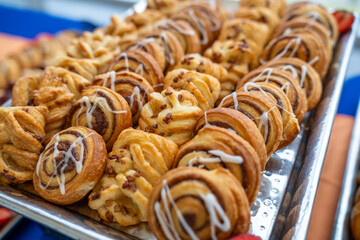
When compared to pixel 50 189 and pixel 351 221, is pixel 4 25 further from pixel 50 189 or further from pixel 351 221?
pixel 351 221

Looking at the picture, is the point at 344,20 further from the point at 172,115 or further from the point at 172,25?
the point at 172,115

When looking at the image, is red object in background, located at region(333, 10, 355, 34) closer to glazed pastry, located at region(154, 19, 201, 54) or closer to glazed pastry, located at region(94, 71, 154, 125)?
glazed pastry, located at region(154, 19, 201, 54)

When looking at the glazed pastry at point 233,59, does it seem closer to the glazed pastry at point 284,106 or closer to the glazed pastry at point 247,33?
the glazed pastry at point 247,33

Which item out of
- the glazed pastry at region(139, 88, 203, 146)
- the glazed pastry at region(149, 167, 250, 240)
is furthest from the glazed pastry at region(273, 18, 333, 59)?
the glazed pastry at region(149, 167, 250, 240)

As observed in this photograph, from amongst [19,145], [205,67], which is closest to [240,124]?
[205,67]

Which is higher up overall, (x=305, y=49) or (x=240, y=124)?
(x=305, y=49)

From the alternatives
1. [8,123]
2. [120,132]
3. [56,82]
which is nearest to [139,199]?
[120,132]
